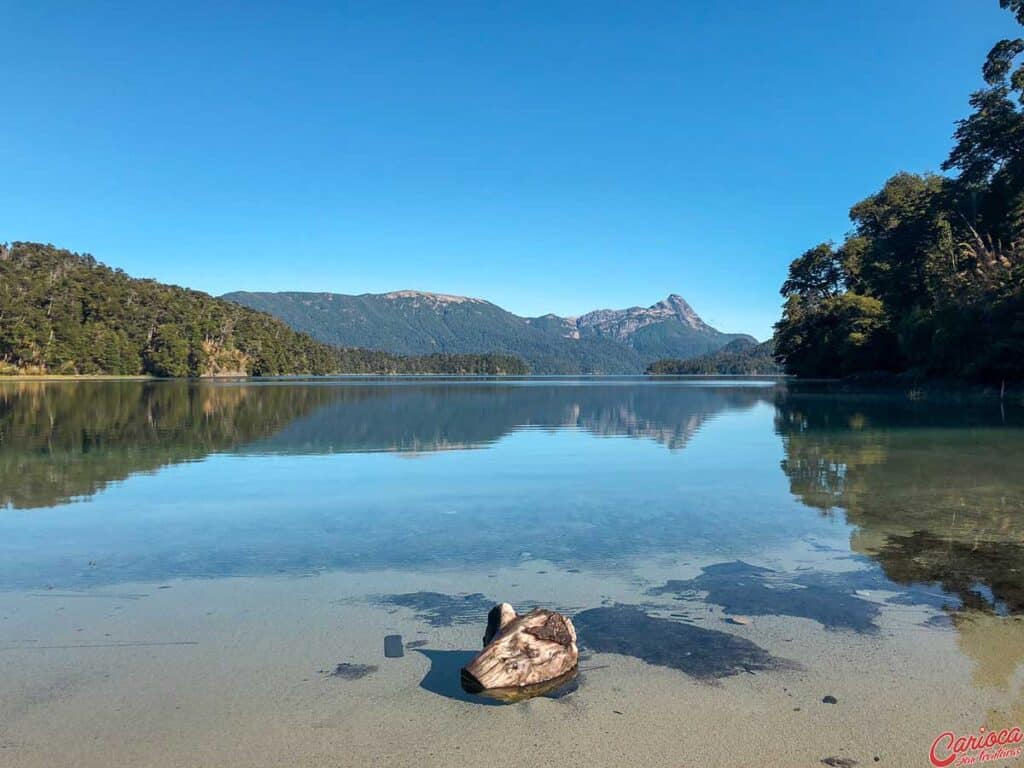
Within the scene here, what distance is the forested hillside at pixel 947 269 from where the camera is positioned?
49719 millimetres

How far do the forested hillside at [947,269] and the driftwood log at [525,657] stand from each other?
4741 centimetres

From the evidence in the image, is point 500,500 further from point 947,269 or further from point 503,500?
point 947,269

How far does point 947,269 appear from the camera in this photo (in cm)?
6297

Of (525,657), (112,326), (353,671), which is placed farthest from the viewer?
(112,326)

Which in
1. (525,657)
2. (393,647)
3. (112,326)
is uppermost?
(112,326)

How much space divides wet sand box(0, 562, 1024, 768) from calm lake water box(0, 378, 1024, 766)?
24mm

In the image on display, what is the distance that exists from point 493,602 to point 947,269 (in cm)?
6819

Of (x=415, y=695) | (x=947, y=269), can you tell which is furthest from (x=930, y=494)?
(x=947, y=269)

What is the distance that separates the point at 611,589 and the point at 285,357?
185 m

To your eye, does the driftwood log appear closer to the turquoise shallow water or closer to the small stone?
the small stone

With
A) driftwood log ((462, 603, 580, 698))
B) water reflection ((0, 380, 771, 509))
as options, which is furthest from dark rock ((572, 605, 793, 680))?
water reflection ((0, 380, 771, 509))

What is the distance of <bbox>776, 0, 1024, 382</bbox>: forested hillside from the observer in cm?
4972

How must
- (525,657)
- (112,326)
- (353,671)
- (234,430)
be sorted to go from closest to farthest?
(525,657), (353,671), (234,430), (112,326)

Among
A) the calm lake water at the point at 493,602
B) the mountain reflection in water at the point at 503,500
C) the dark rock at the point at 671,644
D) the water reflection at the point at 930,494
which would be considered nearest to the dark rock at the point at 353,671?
the calm lake water at the point at 493,602
